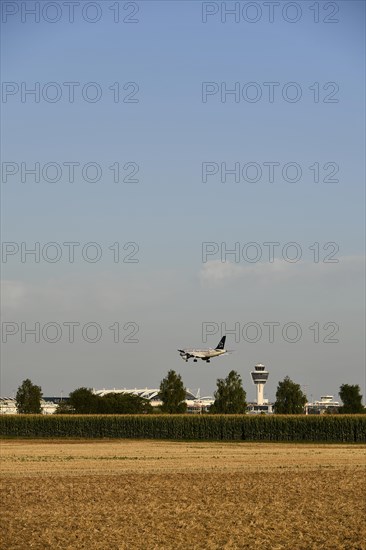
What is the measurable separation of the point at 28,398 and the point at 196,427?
2248 inches

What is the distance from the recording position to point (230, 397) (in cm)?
13612

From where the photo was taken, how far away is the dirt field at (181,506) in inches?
1051

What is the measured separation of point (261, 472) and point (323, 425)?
50.5 meters

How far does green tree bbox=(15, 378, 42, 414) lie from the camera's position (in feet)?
495

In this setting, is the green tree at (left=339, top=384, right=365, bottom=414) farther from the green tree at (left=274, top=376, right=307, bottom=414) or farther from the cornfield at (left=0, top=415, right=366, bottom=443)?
the cornfield at (left=0, top=415, right=366, bottom=443)

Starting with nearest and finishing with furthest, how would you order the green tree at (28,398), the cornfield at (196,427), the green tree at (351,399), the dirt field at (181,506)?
the dirt field at (181,506) < the cornfield at (196,427) < the green tree at (351,399) < the green tree at (28,398)

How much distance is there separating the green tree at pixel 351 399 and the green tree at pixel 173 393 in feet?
67.8

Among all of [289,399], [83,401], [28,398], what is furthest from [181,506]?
[83,401]

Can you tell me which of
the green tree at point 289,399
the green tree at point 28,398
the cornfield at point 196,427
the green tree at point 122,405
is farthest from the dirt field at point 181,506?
the green tree at point 122,405

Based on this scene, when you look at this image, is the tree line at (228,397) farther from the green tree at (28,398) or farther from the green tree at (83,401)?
the green tree at (83,401)

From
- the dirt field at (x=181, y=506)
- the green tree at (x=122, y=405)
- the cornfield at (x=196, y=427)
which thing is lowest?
the dirt field at (x=181, y=506)

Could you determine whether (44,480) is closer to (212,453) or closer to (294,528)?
(294,528)

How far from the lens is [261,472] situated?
156ft

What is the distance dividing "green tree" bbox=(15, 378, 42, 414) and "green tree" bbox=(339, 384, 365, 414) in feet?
150
